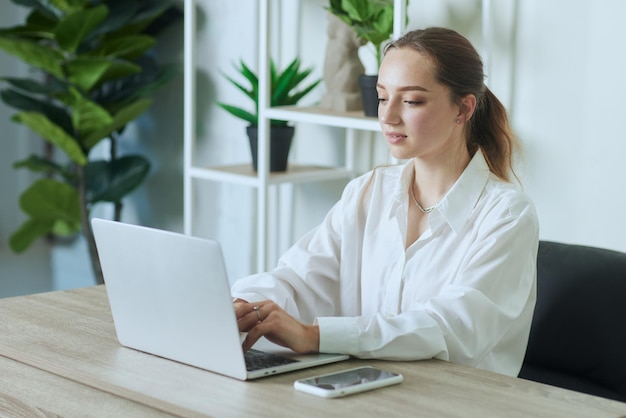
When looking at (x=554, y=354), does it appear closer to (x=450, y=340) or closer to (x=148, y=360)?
(x=450, y=340)

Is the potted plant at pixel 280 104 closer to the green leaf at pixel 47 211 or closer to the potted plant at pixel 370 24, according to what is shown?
the potted plant at pixel 370 24

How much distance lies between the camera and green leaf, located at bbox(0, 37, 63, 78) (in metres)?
3.64

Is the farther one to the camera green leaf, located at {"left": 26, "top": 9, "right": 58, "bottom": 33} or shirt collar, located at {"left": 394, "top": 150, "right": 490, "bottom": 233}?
green leaf, located at {"left": 26, "top": 9, "right": 58, "bottom": 33}

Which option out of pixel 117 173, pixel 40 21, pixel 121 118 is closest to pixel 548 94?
pixel 121 118

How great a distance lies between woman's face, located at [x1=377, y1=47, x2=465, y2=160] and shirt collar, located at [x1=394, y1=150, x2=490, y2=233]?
9 cm

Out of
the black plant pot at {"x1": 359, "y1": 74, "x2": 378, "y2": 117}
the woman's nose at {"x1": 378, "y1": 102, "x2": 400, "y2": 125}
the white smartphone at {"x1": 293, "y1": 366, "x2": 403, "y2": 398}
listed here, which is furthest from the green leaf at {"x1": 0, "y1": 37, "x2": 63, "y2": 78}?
the white smartphone at {"x1": 293, "y1": 366, "x2": 403, "y2": 398}

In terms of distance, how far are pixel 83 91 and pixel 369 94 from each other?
1304mm

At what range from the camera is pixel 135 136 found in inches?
164

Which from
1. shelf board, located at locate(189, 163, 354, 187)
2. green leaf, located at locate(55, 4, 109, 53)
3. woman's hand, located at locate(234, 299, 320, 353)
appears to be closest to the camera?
woman's hand, located at locate(234, 299, 320, 353)

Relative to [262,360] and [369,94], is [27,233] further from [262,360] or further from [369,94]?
[262,360]

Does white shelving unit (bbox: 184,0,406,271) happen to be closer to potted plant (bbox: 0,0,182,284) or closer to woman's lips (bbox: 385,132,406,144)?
potted plant (bbox: 0,0,182,284)

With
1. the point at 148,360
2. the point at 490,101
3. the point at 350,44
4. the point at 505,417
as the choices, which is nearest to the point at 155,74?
the point at 350,44

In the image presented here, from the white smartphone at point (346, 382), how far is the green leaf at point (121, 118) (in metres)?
2.40

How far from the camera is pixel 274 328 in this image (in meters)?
1.64
